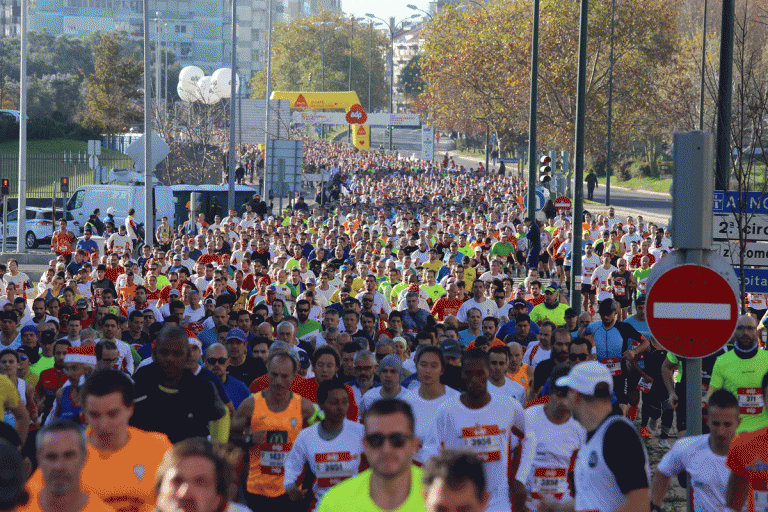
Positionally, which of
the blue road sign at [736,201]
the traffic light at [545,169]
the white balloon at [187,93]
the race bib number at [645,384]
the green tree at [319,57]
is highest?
the green tree at [319,57]

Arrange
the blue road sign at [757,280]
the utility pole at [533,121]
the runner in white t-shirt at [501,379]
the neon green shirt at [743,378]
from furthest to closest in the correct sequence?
the utility pole at [533,121] → the blue road sign at [757,280] → the neon green shirt at [743,378] → the runner in white t-shirt at [501,379]

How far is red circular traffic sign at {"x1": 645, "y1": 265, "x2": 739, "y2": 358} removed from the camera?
18.7 feet

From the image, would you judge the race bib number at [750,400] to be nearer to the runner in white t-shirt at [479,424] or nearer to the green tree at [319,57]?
the runner in white t-shirt at [479,424]

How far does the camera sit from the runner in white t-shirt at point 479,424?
20.6 ft

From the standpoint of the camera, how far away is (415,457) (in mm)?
6984

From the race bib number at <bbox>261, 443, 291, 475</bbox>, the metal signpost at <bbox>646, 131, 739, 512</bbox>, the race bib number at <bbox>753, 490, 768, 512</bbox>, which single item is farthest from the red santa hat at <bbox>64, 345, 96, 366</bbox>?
the race bib number at <bbox>753, 490, 768, 512</bbox>

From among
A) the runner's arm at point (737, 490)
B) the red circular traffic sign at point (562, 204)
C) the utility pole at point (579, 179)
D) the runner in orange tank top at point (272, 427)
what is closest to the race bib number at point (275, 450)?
the runner in orange tank top at point (272, 427)

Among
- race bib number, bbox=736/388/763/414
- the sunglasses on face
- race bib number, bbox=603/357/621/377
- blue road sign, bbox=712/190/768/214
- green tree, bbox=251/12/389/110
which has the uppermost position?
green tree, bbox=251/12/389/110

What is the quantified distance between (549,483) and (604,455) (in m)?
2.01

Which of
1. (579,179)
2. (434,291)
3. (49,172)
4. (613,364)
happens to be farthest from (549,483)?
(49,172)

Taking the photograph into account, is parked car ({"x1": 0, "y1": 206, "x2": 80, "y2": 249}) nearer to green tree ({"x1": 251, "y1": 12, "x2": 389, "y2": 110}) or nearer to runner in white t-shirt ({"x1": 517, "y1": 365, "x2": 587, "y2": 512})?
runner in white t-shirt ({"x1": 517, "y1": 365, "x2": 587, "y2": 512})

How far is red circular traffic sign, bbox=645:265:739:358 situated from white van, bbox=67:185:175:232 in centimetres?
2736

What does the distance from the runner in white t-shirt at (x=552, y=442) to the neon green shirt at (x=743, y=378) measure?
1955 mm

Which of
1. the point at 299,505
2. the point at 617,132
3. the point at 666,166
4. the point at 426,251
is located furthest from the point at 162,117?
the point at 299,505
